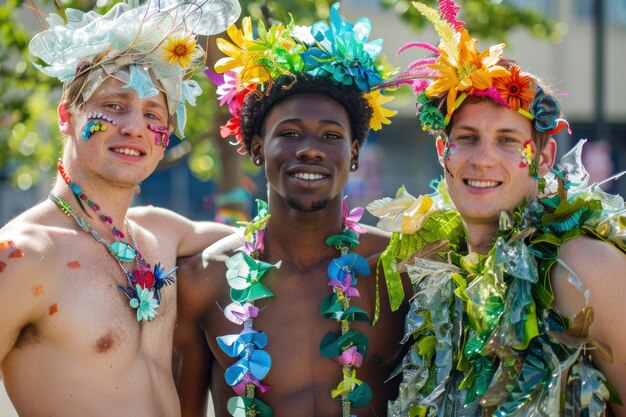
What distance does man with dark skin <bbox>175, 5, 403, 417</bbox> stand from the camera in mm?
3742

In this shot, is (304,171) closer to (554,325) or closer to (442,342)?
(442,342)

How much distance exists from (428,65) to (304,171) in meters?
0.68

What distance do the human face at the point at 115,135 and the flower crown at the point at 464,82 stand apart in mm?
1125

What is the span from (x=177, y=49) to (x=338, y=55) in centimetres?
71

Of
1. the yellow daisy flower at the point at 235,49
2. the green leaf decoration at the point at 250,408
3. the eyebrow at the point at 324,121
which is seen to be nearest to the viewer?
the green leaf decoration at the point at 250,408

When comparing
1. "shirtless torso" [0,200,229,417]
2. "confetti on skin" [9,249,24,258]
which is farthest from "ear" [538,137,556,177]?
"confetti on skin" [9,249,24,258]

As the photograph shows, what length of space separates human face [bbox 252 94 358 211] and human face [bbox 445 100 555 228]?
1.86 feet

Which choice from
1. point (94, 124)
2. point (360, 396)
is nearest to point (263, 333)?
point (360, 396)

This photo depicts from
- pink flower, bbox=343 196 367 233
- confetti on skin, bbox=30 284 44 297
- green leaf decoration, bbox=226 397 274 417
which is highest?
pink flower, bbox=343 196 367 233

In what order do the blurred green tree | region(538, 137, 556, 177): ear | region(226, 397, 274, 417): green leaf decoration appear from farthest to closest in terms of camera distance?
the blurred green tree
region(226, 397, 274, 417): green leaf decoration
region(538, 137, 556, 177): ear

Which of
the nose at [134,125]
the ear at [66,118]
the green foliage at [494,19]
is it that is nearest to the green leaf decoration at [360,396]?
the nose at [134,125]

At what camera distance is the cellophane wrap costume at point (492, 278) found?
3.07 metres

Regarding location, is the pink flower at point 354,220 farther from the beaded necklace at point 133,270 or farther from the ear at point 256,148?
the beaded necklace at point 133,270

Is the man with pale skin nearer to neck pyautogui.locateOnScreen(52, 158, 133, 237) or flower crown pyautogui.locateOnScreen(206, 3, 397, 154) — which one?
neck pyautogui.locateOnScreen(52, 158, 133, 237)
